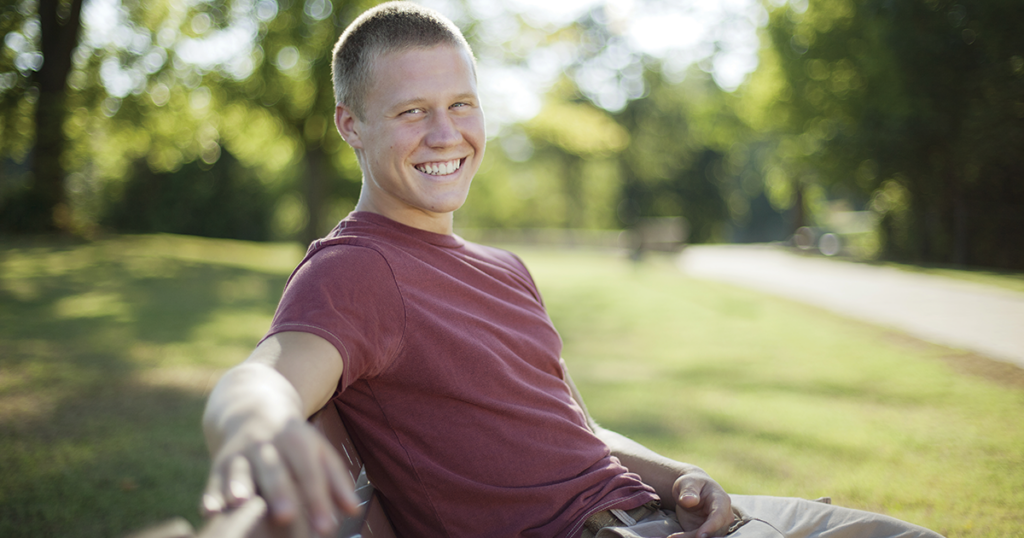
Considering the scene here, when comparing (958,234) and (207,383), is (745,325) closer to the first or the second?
(958,234)

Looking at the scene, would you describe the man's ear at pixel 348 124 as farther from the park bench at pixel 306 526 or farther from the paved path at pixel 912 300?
the paved path at pixel 912 300

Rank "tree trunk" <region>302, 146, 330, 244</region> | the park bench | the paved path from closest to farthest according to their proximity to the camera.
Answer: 1. the park bench
2. the paved path
3. "tree trunk" <region>302, 146, 330, 244</region>

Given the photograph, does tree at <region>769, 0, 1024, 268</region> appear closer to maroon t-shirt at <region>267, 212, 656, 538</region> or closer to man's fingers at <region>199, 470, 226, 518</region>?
maroon t-shirt at <region>267, 212, 656, 538</region>

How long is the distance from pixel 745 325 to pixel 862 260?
1302 centimetres

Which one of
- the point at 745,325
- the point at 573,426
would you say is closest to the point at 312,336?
the point at 573,426

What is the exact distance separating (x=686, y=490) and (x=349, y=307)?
0.96 metres

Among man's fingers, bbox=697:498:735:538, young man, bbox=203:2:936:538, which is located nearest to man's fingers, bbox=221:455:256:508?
young man, bbox=203:2:936:538

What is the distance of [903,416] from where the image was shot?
17.0 feet

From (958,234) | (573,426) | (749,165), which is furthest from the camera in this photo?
(749,165)

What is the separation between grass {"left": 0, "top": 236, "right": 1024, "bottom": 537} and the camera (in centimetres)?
344

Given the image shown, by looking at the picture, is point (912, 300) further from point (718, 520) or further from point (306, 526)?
point (306, 526)

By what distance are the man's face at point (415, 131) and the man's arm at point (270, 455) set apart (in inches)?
29.5

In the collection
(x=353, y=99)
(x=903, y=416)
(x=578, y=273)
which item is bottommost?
(x=578, y=273)

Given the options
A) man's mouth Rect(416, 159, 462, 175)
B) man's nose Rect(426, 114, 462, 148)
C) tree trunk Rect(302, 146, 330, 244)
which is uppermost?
man's nose Rect(426, 114, 462, 148)
